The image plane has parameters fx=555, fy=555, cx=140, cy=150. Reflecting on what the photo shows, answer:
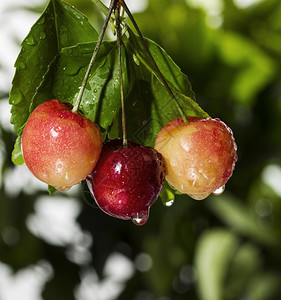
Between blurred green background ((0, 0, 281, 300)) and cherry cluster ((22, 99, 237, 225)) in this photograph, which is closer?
cherry cluster ((22, 99, 237, 225))

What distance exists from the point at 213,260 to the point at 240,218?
0.10 m

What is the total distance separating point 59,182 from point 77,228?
2.65 feet

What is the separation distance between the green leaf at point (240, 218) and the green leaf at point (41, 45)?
0.71 metres

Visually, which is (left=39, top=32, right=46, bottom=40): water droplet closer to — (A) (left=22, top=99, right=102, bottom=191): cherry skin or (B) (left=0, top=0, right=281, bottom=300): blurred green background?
(A) (left=22, top=99, right=102, bottom=191): cherry skin

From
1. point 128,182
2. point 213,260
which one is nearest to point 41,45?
point 128,182

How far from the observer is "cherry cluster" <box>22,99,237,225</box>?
0.33 m

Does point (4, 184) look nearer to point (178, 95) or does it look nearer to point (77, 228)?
point (77, 228)

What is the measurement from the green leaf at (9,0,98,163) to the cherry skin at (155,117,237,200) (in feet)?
0.30

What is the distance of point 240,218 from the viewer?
3.51 feet

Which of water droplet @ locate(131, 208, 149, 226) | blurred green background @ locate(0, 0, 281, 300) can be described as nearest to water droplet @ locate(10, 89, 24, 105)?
water droplet @ locate(131, 208, 149, 226)

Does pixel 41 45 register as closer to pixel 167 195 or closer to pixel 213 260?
pixel 167 195

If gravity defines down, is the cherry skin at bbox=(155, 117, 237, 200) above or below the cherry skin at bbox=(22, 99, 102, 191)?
below

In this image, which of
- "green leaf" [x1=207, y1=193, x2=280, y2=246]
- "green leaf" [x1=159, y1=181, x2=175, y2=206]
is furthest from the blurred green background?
"green leaf" [x1=159, y1=181, x2=175, y2=206]

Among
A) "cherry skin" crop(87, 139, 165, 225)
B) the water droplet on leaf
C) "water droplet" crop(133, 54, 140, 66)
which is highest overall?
the water droplet on leaf
